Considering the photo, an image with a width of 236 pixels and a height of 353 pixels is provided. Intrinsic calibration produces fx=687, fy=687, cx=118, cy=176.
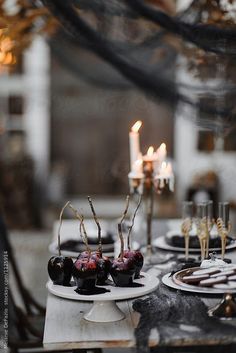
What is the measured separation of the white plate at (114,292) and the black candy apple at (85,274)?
36 millimetres

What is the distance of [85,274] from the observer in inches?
76.4

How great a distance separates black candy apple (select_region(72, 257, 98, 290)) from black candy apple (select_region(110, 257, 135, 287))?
0.06m

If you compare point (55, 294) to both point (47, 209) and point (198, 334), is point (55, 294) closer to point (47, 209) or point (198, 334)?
point (198, 334)

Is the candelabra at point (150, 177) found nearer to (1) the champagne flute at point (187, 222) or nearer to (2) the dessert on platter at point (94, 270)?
(1) the champagne flute at point (187, 222)

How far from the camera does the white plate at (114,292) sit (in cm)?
189

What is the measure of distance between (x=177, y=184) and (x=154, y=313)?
20.0 feet

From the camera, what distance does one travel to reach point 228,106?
11.9 ft

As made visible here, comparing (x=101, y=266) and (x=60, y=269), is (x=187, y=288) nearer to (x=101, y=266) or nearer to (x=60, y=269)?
(x=101, y=266)

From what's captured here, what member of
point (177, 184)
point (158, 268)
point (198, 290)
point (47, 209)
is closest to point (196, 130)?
point (177, 184)

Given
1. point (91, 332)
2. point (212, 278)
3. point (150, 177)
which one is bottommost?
point (91, 332)

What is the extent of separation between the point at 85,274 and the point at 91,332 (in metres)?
0.18

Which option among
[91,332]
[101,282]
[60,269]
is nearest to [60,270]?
[60,269]

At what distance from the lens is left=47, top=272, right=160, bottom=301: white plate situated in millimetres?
1887

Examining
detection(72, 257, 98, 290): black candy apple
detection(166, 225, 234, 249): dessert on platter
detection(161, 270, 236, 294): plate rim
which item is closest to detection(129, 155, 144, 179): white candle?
detection(166, 225, 234, 249): dessert on platter
